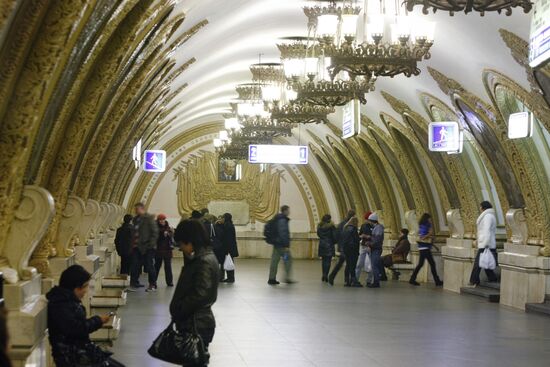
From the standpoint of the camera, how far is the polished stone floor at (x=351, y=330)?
382 inches

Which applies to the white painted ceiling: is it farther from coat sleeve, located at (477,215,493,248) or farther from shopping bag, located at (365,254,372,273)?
shopping bag, located at (365,254,372,273)

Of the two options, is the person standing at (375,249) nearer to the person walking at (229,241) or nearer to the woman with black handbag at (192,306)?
the person walking at (229,241)

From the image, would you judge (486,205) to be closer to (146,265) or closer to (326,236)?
(326,236)

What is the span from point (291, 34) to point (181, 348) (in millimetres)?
12465

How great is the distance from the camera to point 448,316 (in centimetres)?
1393

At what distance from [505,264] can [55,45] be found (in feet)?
38.8

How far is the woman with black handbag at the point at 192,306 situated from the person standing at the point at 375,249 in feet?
43.1

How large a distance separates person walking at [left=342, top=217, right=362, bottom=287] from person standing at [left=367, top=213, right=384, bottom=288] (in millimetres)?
318

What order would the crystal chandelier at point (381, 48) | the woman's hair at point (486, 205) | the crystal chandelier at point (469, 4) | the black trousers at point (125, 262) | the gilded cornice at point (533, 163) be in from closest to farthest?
the crystal chandelier at point (469, 4), the crystal chandelier at point (381, 48), the gilded cornice at point (533, 163), the woman's hair at point (486, 205), the black trousers at point (125, 262)

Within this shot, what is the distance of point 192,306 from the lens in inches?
247

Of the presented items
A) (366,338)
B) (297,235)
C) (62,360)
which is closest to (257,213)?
(297,235)

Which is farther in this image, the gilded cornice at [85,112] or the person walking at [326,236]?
the person walking at [326,236]

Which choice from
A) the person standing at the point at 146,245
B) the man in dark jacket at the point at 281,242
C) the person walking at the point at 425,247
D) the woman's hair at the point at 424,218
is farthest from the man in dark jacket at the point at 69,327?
the woman's hair at the point at 424,218

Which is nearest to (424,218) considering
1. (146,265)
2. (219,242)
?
(219,242)
